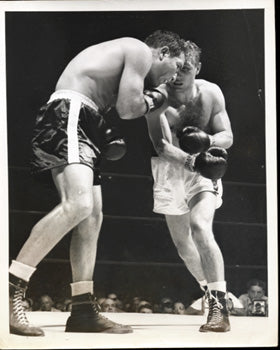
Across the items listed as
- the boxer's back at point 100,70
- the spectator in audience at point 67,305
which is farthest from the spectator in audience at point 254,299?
the boxer's back at point 100,70

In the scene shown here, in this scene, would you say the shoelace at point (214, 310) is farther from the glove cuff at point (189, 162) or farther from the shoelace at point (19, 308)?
the shoelace at point (19, 308)

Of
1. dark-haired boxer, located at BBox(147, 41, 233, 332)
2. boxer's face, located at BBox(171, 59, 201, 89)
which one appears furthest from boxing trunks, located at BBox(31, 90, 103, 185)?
boxer's face, located at BBox(171, 59, 201, 89)

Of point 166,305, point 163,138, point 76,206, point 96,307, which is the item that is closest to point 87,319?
point 96,307

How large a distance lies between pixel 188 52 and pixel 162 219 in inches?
26.3

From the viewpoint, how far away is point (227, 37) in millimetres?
2777

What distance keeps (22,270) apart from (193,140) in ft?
2.75

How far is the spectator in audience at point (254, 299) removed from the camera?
2732mm

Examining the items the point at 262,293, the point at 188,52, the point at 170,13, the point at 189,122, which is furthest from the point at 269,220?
the point at 170,13

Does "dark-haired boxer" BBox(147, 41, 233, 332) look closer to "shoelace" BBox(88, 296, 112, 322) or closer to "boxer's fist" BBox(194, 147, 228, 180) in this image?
"boxer's fist" BBox(194, 147, 228, 180)

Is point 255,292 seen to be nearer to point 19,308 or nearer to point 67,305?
point 67,305

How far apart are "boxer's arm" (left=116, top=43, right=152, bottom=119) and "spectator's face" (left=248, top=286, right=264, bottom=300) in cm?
81

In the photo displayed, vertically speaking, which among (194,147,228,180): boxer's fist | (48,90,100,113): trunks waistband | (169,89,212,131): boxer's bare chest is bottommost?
(194,147,228,180): boxer's fist

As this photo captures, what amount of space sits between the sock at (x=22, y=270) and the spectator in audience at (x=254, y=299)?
825 millimetres

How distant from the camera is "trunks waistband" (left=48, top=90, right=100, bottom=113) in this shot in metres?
2.73
